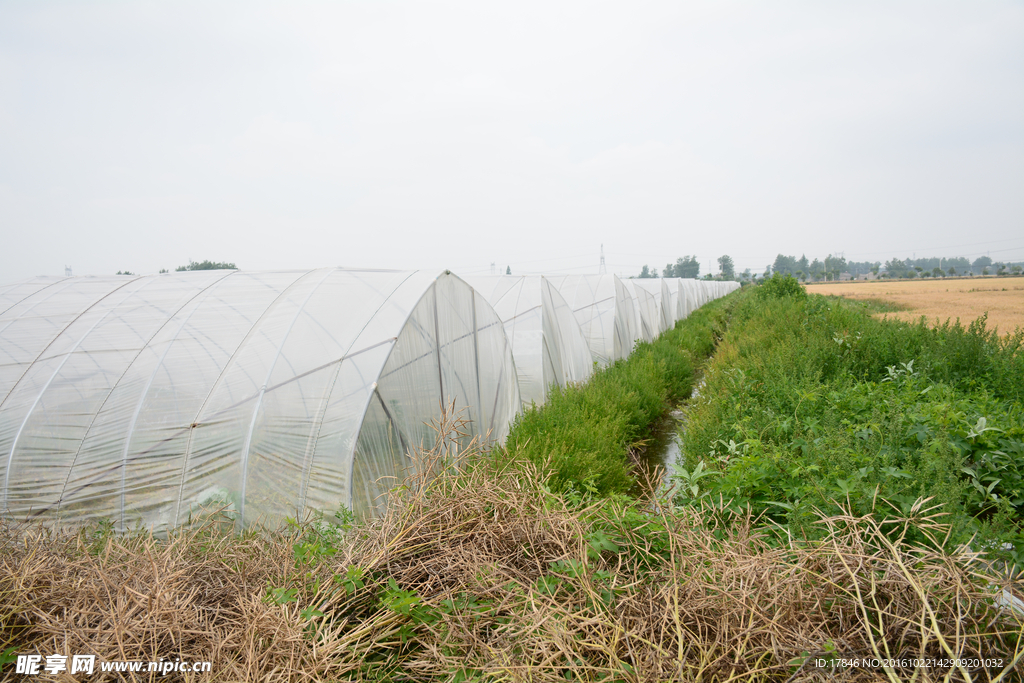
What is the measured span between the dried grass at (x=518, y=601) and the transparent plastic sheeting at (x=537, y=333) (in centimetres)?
526

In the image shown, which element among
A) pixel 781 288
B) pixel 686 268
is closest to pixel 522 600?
pixel 781 288

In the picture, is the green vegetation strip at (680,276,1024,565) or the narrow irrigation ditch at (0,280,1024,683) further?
the green vegetation strip at (680,276,1024,565)

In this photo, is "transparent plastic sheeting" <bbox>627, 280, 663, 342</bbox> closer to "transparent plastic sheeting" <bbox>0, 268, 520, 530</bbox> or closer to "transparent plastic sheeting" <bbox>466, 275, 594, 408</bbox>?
"transparent plastic sheeting" <bbox>466, 275, 594, 408</bbox>

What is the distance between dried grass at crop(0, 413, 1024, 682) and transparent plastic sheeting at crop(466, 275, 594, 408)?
5257 millimetres

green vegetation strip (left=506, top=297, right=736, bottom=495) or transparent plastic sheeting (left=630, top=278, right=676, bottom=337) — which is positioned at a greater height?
transparent plastic sheeting (left=630, top=278, right=676, bottom=337)

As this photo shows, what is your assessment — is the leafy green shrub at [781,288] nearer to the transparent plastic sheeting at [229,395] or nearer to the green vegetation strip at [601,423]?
the green vegetation strip at [601,423]

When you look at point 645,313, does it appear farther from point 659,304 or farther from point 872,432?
point 872,432

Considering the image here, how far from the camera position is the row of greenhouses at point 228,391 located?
3895 mm

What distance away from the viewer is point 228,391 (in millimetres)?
4195

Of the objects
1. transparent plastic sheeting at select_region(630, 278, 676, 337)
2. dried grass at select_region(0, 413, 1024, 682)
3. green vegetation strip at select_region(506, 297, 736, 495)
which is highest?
transparent plastic sheeting at select_region(630, 278, 676, 337)

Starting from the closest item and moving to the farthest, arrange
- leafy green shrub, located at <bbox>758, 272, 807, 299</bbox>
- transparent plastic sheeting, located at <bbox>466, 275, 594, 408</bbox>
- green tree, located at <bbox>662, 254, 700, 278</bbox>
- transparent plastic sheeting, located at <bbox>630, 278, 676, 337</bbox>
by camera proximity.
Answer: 1. transparent plastic sheeting, located at <bbox>466, 275, 594, 408</bbox>
2. transparent plastic sheeting, located at <bbox>630, 278, 676, 337</bbox>
3. leafy green shrub, located at <bbox>758, 272, 807, 299</bbox>
4. green tree, located at <bbox>662, 254, 700, 278</bbox>

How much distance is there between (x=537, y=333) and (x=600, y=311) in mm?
4564

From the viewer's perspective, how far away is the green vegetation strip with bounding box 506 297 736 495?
16.1 ft

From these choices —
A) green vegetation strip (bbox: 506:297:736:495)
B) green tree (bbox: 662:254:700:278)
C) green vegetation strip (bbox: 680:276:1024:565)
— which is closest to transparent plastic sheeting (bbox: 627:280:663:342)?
green vegetation strip (bbox: 506:297:736:495)
